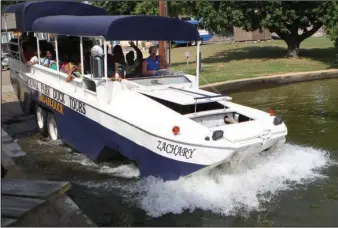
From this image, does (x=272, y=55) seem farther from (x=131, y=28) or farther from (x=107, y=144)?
(x=107, y=144)

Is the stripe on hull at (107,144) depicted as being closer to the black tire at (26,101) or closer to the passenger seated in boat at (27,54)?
the black tire at (26,101)

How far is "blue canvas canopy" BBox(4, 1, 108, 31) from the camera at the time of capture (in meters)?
10.8

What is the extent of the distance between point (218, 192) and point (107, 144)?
215 centimetres

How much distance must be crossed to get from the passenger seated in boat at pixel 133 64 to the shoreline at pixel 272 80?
6.57 meters

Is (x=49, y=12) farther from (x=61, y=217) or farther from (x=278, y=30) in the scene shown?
(x=278, y=30)

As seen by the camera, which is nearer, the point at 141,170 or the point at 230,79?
the point at 141,170

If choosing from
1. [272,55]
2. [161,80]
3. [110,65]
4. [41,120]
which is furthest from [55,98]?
[272,55]

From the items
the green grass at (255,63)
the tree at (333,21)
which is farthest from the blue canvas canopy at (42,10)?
the tree at (333,21)

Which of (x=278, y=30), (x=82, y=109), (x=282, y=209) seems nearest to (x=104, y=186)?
(x=82, y=109)

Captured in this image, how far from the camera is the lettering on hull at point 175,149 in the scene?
5859 millimetres

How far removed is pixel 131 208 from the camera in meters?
6.25

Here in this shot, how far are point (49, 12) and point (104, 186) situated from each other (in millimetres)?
5801

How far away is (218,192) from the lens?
6.08 meters

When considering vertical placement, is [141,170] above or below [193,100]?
below
